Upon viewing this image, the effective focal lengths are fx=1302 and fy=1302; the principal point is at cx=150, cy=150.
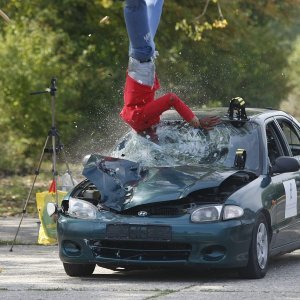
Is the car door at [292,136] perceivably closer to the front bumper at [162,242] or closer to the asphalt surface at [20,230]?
the front bumper at [162,242]

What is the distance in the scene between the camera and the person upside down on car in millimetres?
12398

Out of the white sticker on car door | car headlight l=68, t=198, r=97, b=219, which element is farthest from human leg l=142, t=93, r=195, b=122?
car headlight l=68, t=198, r=97, b=219

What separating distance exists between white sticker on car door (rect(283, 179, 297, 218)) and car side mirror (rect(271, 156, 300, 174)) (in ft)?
0.91

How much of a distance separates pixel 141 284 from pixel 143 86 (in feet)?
8.57

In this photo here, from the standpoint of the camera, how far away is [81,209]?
11289 millimetres

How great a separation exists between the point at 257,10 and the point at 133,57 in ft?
57.2

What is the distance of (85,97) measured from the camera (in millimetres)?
27188

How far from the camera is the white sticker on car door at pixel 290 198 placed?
12078mm

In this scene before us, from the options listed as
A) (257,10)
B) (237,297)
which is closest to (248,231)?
(237,297)

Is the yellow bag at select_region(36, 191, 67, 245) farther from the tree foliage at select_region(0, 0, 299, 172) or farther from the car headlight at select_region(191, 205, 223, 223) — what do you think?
the tree foliage at select_region(0, 0, 299, 172)

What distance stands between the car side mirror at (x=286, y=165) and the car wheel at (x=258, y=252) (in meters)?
0.61

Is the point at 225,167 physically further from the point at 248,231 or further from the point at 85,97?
the point at 85,97

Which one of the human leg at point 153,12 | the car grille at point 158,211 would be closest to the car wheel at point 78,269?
the car grille at point 158,211

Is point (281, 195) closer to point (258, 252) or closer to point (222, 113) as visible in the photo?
point (258, 252)
